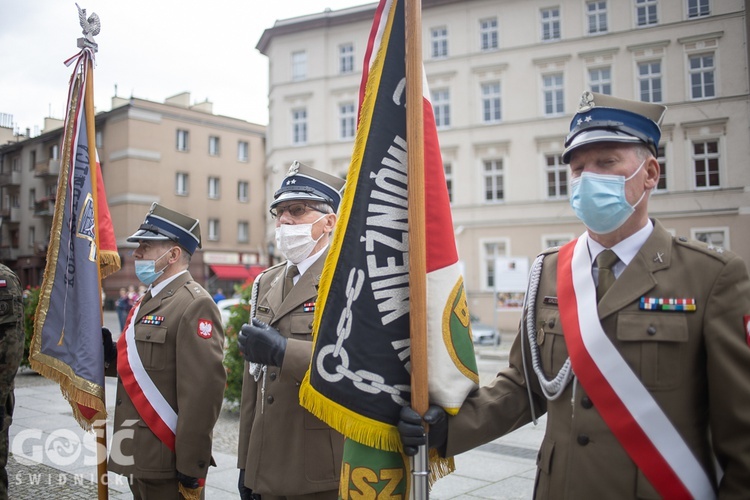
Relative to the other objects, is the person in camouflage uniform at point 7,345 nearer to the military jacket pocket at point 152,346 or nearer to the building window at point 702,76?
the military jacket pocket at point 152,346

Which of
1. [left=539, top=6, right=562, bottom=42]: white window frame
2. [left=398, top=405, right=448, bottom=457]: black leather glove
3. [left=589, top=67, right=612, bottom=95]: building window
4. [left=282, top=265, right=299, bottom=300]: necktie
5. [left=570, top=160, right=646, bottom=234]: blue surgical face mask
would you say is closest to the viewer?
[left=398, top=405, right=448, bottom=457]: black leather glove

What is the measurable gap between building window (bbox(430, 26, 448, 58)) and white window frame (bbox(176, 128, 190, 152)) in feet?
58.3

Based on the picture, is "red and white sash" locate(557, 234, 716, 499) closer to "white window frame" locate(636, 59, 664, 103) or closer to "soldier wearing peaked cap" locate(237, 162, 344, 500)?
"soldier wearing peaked cap" locate(237, 162, 344, 500)

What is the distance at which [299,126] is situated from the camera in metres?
32.8

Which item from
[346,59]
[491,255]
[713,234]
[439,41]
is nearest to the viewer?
[713,234]

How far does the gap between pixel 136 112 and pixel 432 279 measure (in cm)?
3785

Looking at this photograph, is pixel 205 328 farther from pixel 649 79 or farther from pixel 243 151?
pixel 243 151

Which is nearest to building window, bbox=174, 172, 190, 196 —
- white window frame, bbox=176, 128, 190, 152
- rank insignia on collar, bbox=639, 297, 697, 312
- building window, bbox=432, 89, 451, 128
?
white window frame, bbox=176, 128, 190, 152

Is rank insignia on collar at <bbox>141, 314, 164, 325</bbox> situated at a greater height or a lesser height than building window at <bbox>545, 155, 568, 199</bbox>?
lesser

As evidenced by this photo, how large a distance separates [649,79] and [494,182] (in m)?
7.73

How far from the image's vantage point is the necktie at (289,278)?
143 inches

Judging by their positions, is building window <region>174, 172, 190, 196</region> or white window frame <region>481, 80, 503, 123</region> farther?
building window <region>174, 172, 190, 196</region>

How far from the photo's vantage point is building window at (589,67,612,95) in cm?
2678

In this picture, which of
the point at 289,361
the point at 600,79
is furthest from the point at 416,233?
the point at 600,79
